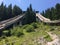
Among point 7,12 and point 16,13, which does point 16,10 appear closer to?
point 16,13

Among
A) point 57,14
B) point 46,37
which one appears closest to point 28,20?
point 57,14

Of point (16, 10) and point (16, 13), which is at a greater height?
point (16, 10)

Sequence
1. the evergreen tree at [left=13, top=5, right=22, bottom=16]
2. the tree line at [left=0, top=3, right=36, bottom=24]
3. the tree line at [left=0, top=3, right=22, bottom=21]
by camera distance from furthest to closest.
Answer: the evergreen tree at [left=13, top=5, right=22, bottom=16], the tree line at [left=0, top=3, right=22, bottom=21], the tree line at [left=0, top=3, right=36, bottom=24]

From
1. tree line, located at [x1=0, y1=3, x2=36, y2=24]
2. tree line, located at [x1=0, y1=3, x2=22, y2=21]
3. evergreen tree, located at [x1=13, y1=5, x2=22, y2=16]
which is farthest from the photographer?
Result: evergreen tree, located at [x1=13, y1=5, x2=22, y2=16]

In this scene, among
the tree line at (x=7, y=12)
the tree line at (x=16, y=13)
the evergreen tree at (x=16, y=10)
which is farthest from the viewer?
the evergreen tree at (x=16, y=10)

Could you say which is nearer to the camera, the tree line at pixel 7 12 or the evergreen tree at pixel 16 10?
the tree line at pixel 7 12

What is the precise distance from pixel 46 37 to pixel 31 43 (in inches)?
65.9

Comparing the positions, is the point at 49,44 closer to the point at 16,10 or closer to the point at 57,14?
the point at 57,14

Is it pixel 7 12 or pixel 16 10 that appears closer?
pixel 7 12

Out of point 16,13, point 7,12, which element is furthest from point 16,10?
point 7,12

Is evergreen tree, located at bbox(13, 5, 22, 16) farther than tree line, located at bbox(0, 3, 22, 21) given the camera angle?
Yes

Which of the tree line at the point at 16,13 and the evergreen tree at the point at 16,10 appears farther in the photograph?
the evergreen tree at the point at 16,10

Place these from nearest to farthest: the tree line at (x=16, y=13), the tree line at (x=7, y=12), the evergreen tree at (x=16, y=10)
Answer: the tree line at (x=16, y=13)
the tree line at (x=7, y=12)
the evergreen tree at (x=16, y=10)

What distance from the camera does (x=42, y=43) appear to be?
44.4ft
